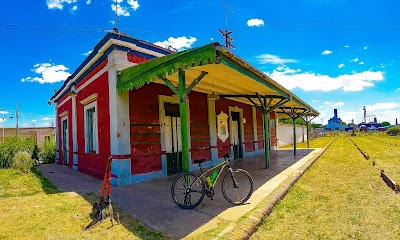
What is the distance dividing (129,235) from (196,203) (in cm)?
135

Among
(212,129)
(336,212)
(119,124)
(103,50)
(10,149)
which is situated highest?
(103,50)

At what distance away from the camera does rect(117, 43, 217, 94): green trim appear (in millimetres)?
4191

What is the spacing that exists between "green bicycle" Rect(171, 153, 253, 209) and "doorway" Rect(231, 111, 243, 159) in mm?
6995

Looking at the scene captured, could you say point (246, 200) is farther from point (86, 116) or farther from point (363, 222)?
point (86, 116)

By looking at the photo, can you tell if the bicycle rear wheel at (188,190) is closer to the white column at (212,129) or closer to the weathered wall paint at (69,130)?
the white column at (212,129)

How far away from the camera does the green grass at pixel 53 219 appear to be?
3.58 m

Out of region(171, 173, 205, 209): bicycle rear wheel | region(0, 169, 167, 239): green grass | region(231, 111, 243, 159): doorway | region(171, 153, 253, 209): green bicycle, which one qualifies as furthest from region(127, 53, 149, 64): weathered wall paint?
region(231, 111, 243, 159): doorway

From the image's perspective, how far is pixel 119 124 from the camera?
667cm

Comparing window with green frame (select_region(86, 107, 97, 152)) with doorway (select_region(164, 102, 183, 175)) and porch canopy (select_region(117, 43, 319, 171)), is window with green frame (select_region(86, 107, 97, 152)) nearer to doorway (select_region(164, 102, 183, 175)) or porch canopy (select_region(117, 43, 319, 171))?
doorway (select_region(164, 102, 183, 175))

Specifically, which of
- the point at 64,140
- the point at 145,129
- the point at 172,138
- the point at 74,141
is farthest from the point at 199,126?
the point at 64,140

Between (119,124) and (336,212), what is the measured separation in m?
5.09

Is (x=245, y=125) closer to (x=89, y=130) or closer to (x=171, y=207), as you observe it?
(x=89, y=130)

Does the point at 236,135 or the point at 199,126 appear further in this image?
the point at 236,135

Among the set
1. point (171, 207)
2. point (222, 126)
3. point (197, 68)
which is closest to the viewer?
point (171, 207)
